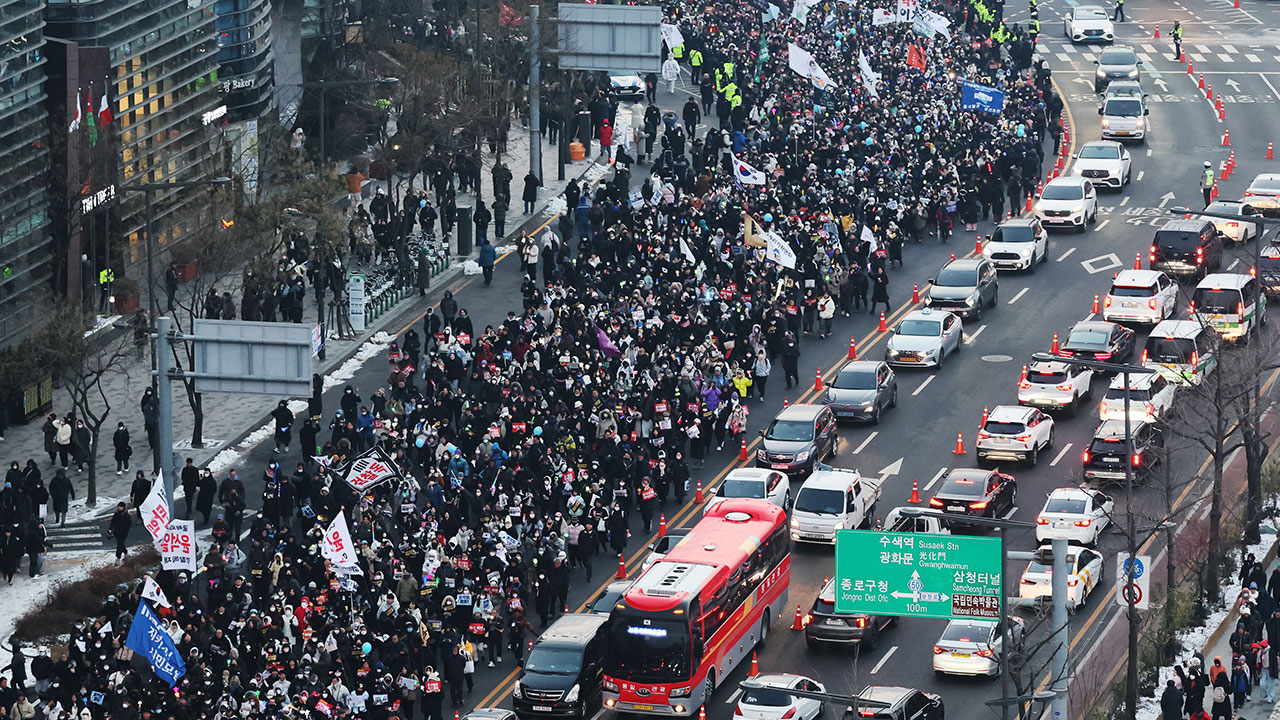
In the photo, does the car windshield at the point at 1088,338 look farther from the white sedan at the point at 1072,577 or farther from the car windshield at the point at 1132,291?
the white sedan at the point at 1072,577

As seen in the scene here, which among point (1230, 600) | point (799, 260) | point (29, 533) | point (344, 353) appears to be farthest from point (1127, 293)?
point (29, 533)

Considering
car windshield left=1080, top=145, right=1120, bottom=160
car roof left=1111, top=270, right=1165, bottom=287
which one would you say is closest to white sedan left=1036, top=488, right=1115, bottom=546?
car roof left=1111, top=270, right=1165, bottom=287

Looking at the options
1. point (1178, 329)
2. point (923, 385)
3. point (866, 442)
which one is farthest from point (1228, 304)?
point (866, 442)

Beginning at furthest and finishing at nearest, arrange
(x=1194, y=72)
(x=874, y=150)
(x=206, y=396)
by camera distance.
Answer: (x=1194, y=72) < (x=874, y=150) < (x=206, y=396)

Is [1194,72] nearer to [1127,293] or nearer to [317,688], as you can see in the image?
[1127,293]

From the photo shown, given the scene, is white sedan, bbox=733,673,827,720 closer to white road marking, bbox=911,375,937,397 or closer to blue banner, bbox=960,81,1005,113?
white road marking, bbox=911,375,937,397

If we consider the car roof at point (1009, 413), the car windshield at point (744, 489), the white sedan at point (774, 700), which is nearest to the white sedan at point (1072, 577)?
the car windshield at point (744, 489)
